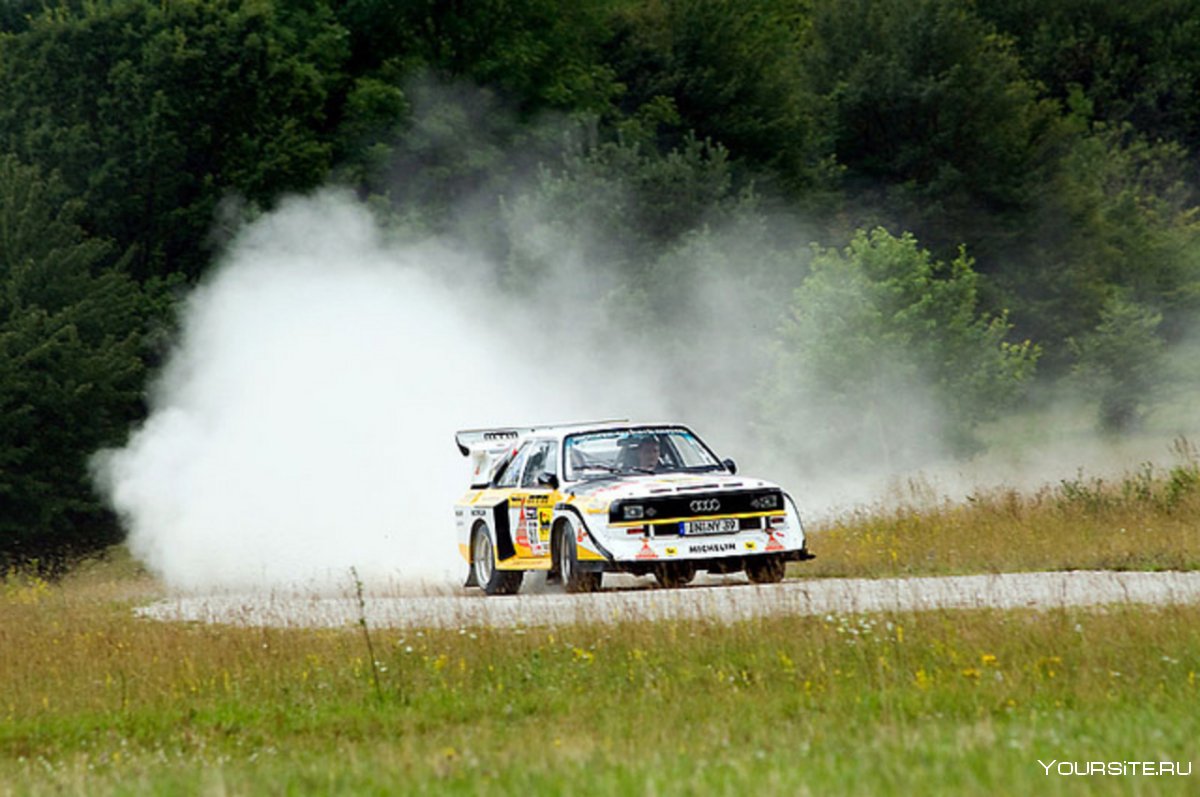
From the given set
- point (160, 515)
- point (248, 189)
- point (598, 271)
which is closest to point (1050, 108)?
point (598, 271)

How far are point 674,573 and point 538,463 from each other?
7.02ft

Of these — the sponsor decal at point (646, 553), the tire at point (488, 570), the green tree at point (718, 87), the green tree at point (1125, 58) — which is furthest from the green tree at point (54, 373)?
the green tree at point (1125, 58)

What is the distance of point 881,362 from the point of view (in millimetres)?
47906

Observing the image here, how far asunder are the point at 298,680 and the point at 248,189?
42966 mm

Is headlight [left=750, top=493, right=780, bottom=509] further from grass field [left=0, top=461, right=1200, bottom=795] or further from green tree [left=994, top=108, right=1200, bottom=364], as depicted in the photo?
green tree [left=994, top=108, right=1200, bottom=364]

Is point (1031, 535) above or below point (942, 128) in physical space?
below

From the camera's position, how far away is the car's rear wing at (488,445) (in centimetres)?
2315

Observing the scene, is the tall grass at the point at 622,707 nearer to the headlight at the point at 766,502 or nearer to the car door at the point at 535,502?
the car door at the point at 535,502

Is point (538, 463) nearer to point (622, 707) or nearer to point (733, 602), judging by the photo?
point (733, 602)

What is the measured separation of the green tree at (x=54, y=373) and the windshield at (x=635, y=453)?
88.5ft

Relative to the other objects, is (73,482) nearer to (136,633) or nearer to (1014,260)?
(136,633)

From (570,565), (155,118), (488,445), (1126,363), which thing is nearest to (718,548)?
(570,565)

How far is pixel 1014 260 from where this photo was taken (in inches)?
2849

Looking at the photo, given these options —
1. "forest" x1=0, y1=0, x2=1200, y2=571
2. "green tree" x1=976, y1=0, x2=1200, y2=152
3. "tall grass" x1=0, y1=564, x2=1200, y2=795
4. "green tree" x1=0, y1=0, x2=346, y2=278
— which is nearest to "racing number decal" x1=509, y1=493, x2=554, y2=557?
"tall grass" x1=0, y1=564, x2=1200, y2=795
